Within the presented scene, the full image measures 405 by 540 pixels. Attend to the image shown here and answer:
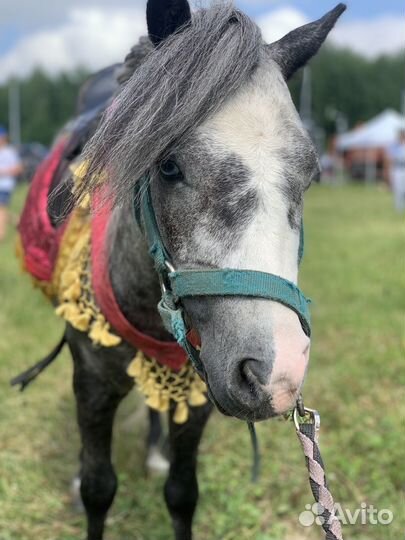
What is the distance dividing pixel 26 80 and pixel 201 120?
4713 centimetres

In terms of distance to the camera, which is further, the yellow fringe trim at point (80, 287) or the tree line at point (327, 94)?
the tree line at point (327, 94)

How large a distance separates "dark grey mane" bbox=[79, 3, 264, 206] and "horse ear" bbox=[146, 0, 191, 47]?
0.10ft

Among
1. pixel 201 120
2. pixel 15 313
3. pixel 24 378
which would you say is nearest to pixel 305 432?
pixel 201 120

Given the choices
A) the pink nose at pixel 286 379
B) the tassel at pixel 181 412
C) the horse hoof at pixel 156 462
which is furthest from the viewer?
the horse hoof at pixel 156 462

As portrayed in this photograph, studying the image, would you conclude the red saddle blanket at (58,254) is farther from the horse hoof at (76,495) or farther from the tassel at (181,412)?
the horse hoof at (76,495)

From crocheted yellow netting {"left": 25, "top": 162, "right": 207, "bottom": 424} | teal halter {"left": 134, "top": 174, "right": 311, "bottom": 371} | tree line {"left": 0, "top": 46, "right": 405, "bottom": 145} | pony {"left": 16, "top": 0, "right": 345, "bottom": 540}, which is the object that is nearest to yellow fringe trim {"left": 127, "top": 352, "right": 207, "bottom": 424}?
crocheted yellow netting {"left": 25, "top": 162, "right": 207, "bottom": 424}

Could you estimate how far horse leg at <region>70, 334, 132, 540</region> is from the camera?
208 centimetres

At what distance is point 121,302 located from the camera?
1.93 m

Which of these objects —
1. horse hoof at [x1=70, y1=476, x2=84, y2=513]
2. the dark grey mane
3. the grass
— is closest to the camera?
the dark grey mane

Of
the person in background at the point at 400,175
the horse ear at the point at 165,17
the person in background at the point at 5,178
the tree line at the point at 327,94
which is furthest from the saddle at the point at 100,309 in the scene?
the tree line at the point at 327,94

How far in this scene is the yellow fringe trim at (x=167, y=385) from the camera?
200 cm

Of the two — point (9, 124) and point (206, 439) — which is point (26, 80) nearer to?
point (9, 124)

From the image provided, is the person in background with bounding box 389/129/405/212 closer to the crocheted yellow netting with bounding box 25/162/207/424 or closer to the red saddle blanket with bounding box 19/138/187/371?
the red saddle blanket with bounding box 19/138/187/371

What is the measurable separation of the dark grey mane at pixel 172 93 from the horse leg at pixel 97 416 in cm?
77
